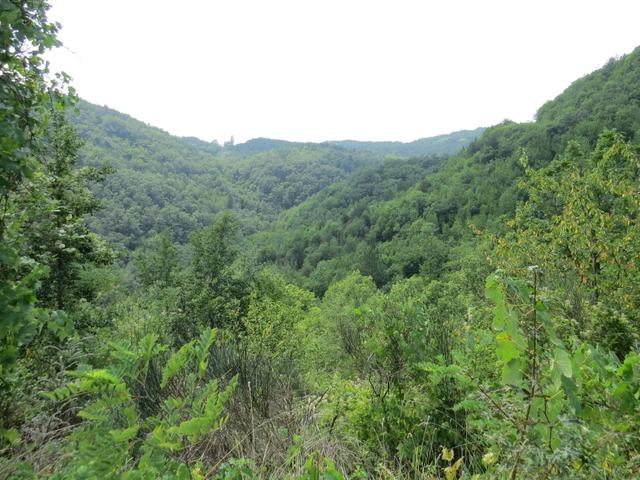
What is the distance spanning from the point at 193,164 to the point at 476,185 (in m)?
97.5

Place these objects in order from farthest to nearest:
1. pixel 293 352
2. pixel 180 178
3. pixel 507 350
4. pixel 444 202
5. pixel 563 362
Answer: pixel 180 178, pixel 444 202, pixel 293 352, pixel 507 350, pixel 563 362

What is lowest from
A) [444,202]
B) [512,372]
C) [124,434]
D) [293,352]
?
[444,202]

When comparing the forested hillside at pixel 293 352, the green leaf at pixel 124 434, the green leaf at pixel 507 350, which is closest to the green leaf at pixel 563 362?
the forested hillside at pixel 293 352

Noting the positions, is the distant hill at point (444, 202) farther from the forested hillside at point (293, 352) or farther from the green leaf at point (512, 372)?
the green leaf at point (512, 372)

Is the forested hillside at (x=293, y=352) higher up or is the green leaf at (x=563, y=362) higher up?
the green leaf at (x=563, y=362)

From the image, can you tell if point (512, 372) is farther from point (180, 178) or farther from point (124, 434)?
point (180, 178)

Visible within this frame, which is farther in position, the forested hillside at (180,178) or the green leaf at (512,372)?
the forested hillside at (180,178)

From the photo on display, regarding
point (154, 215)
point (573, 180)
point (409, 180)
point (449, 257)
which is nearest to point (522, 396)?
point (573, 180)

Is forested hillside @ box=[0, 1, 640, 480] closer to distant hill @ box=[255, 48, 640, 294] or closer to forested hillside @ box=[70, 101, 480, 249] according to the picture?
distant hill @ box=[255, 48, 640, 294]

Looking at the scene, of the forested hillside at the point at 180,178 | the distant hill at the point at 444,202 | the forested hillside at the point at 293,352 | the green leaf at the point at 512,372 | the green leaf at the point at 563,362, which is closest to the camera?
the green leaf at the point at 563,362

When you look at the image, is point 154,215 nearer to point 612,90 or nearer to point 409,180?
point 409,180

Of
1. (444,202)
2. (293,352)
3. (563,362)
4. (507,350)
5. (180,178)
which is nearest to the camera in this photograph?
(563,362)

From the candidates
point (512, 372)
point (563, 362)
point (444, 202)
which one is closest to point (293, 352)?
point (512, 372)

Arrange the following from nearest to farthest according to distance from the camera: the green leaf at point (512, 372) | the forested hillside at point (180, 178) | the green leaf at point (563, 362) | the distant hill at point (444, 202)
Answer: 1. the green leaf at point (563, 362)
2. the green leaf at point (512, 372)
3. the distant hill at point (444, 202)
4. the forested hillside at point (180, 178)
